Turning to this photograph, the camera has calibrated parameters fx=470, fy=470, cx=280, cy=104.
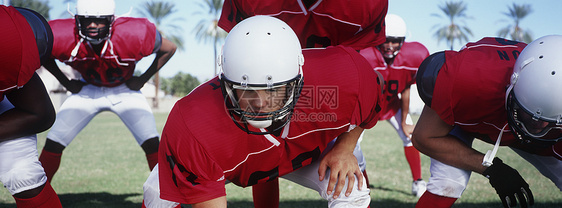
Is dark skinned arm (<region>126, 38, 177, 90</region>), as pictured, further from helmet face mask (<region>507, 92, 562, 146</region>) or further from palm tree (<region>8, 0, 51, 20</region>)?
palm tree (<region>8, 0, 51, 20</region>)

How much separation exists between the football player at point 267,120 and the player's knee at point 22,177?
0.74m

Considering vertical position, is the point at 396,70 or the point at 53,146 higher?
the point at 396,70

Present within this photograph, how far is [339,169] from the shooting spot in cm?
253

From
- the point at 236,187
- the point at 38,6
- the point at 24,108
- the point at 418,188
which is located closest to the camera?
the point at 24,108

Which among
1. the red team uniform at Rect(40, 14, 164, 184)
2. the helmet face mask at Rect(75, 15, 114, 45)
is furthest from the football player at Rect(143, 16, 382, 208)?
the helmet face mask at Rect(75, 15, 114, 45)

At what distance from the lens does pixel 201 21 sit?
37.7 meters

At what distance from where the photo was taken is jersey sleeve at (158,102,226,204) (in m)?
2.13

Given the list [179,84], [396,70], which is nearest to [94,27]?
[396,70]

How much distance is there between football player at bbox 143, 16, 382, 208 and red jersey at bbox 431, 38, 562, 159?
399mm

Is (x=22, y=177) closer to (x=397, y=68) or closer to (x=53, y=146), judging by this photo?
(x=53, y=146)

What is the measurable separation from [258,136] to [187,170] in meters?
0.40

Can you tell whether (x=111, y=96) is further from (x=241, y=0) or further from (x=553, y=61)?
(x=553, y=61)

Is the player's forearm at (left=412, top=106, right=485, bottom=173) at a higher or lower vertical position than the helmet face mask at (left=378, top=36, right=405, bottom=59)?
higher

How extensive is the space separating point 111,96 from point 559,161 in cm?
397
